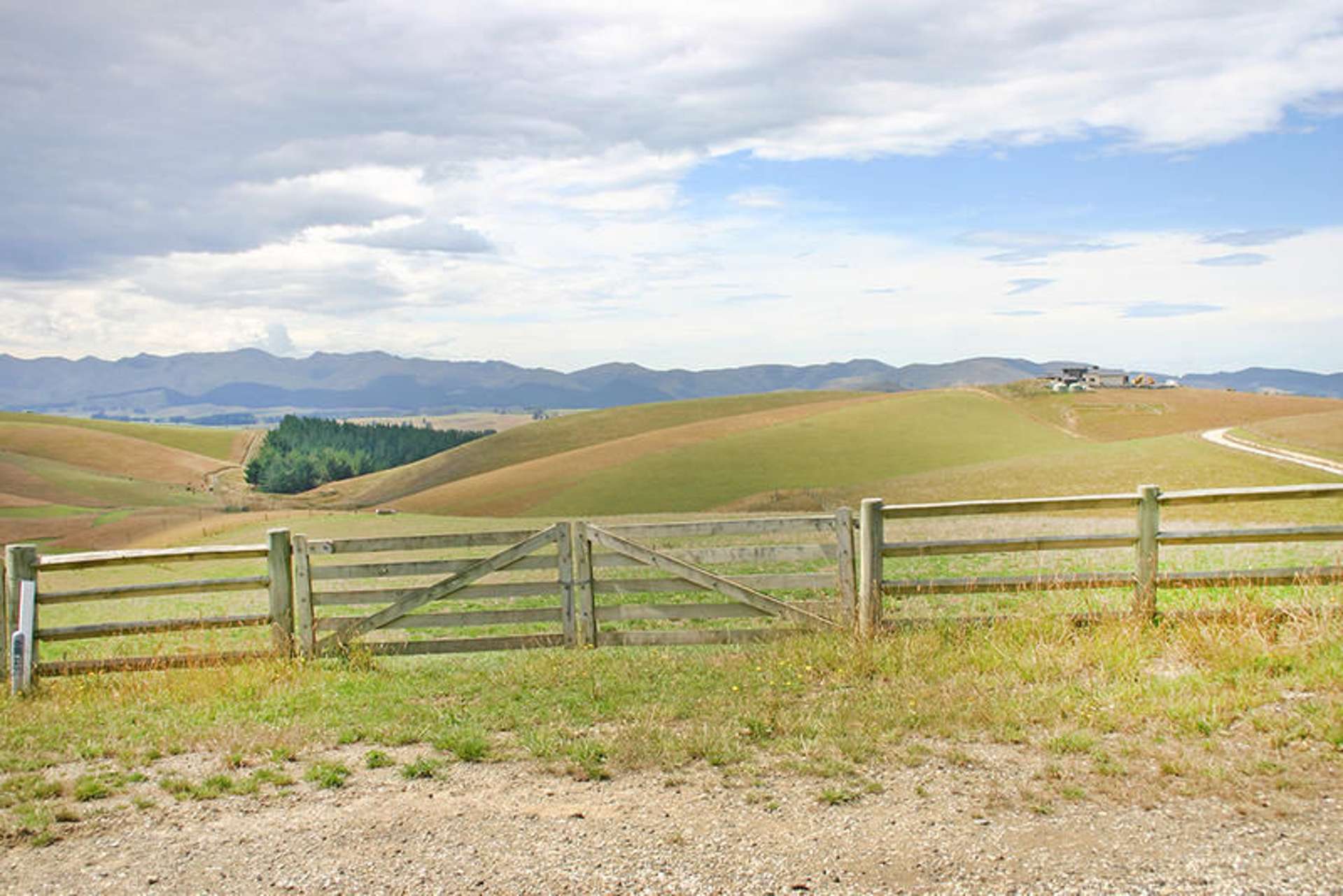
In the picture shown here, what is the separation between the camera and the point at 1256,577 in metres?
10.5

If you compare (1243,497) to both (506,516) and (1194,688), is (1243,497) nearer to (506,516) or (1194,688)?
(1194,688)

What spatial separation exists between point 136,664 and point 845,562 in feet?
27.4

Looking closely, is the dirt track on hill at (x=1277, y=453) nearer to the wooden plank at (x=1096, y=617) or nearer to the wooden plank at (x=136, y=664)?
the wooden plank at (x=1096, y=617)

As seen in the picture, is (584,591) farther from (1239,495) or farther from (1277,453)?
(1277,453)

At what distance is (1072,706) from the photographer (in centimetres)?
812

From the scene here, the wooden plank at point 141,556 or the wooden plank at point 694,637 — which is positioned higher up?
the wooden plank at point 141,556

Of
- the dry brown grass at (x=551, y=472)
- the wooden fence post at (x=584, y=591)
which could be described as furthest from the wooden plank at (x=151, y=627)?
the dry brown grass at (x=551, y=472)

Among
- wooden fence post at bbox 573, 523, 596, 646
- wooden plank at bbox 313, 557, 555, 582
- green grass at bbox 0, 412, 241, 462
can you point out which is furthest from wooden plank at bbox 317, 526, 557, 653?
green grass at bbox 0, 412, 241, 462

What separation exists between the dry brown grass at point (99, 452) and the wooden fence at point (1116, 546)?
9682 centimetres

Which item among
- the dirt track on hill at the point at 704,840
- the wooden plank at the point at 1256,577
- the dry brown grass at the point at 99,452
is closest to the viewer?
the dirt track on hill at the point at 704,840

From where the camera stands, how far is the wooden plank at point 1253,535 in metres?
10.2

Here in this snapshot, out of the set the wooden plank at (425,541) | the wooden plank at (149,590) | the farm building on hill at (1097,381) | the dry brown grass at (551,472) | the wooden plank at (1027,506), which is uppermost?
the farm building on hill at (1097,381)

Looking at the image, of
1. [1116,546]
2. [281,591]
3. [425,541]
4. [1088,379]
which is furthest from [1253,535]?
[1088,379]

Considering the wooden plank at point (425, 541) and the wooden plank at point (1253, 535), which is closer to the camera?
the wooden plank at point (1253, 535)
